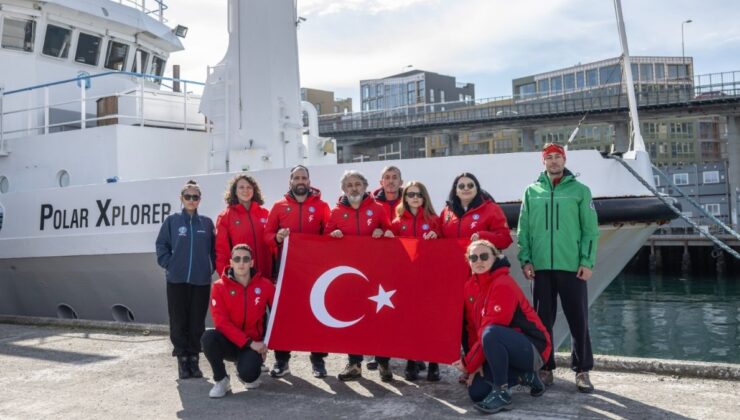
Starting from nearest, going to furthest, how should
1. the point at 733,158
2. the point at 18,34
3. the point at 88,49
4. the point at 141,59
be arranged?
the point at 18,34
the point at 88,49
the point at 141,59
the point at 733,158

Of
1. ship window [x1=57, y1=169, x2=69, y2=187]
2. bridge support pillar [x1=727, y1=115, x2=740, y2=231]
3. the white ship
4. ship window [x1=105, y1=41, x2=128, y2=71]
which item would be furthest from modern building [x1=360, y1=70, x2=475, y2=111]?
ship window [x1=57, y1=169, x2=69, y2=187]

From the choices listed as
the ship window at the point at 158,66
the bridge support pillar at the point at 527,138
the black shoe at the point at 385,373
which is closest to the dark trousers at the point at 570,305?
the black shoe at the point at 385,373

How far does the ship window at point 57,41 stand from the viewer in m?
10.3

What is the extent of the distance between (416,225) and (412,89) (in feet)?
153

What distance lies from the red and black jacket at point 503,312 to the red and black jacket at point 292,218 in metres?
1.36

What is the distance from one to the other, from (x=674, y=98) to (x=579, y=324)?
4277 cm

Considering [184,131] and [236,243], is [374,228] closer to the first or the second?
[236,243]

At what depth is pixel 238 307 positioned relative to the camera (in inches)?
178

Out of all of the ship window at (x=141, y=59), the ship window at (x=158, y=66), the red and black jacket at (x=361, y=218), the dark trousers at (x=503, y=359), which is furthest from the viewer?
the ship window at (x=158, y=66)

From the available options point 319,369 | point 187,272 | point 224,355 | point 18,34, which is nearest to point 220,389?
point 224,355

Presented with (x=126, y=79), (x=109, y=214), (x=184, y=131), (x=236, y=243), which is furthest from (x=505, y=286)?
(x=126, y=79)

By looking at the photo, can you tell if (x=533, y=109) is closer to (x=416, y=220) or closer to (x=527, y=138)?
(x=527, y=138)

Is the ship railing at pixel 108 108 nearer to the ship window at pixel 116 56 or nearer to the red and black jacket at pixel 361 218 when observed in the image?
the ship window at pixel 116 56

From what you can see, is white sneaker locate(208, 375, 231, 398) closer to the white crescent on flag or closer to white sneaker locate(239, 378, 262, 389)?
white sneaker locate(239, 378, 262, 389)
